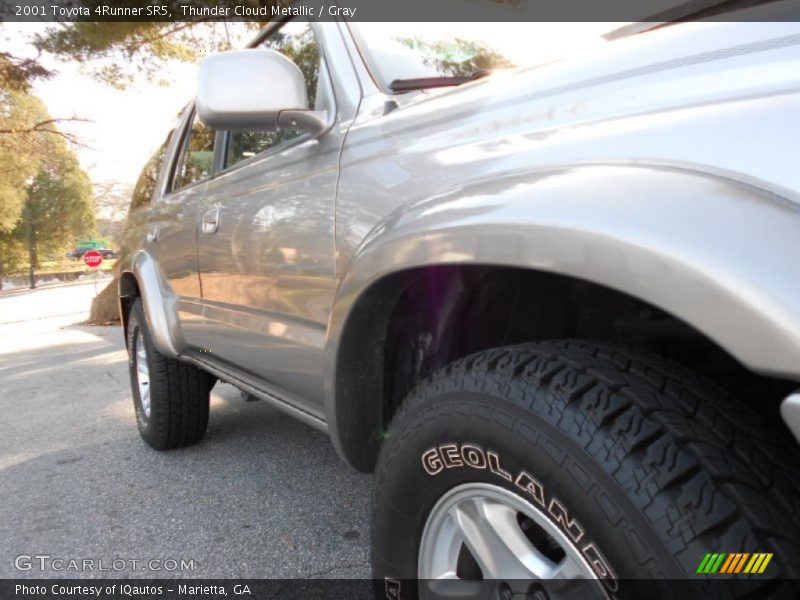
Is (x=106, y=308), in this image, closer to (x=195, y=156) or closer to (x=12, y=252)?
(x=195, y=156)

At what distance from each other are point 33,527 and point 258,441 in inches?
47.1

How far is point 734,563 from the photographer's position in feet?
2.85

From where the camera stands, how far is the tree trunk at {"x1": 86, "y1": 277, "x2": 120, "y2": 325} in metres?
11.9

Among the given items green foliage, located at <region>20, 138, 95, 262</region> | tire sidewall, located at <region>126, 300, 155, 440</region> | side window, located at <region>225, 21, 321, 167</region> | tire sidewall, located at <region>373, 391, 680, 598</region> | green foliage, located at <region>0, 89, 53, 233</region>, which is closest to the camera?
tire sidewall, located at <region>373, 391, 680, 598</region>

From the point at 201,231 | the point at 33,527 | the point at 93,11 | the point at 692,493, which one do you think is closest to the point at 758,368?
the point at 692,493

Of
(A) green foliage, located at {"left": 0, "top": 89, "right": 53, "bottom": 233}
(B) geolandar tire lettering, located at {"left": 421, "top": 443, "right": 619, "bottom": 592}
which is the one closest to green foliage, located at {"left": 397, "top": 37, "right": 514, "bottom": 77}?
(B) geolandar tire lettering, located at {"left": 421, "top": 443, "right": 619, "bottom": 592}

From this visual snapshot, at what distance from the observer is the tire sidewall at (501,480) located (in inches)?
36.7

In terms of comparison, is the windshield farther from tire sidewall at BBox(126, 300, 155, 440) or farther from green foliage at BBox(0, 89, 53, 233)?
green foliage at BBox(0, 89, 53, 233)

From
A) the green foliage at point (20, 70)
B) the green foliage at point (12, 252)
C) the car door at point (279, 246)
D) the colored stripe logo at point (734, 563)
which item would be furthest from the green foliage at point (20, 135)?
the green foliage at point (12, 252)

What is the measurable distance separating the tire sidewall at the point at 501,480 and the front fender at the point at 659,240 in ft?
0.88

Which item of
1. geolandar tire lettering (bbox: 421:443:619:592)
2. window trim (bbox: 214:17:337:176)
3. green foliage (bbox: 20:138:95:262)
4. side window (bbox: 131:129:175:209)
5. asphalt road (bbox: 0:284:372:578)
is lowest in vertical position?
green foliage (bbox: 20:138:95:262)

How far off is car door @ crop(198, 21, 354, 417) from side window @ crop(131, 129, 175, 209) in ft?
4.41

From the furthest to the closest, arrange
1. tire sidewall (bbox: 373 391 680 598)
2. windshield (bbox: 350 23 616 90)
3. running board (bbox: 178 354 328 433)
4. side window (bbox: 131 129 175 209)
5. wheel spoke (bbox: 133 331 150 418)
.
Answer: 1. side window (bbox: 131 129 175 209)
2. wheel spoke (bbox: 133 331 150 418)
3. running board (bbox: 178 354 328 433)
4. windshield (bbox: 350 23 616 90)
5. tire sidewall (bbox: 373 391 680 598)
